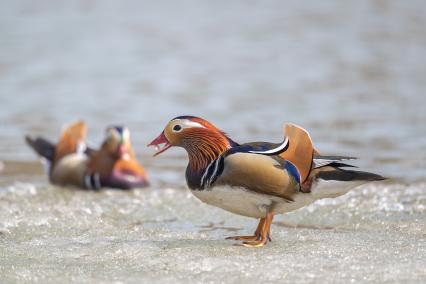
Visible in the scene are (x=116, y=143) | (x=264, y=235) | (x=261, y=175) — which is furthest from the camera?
(x=116, y=143)

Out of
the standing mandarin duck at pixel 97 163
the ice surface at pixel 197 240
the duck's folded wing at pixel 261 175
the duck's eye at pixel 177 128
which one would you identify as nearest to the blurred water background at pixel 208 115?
the ice surface at pixel 197 240

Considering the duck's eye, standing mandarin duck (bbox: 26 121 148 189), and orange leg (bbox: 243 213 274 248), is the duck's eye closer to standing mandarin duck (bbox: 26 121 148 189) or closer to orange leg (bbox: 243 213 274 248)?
orange leg (bbox: 243 213 274 248)

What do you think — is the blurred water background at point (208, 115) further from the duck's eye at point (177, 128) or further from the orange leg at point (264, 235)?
the duck's eye at point (177, 128)

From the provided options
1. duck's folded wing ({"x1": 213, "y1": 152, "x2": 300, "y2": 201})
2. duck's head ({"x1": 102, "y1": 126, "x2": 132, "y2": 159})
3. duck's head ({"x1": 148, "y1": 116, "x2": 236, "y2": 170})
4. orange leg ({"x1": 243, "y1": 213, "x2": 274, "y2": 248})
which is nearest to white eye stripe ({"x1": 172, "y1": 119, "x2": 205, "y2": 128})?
duck's head ({"x1": 148, "y1": 116, "x2": 236, "y2": 170})

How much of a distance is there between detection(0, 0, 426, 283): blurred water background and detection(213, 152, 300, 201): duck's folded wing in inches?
12.4

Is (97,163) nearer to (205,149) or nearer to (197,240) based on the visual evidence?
(197,240)

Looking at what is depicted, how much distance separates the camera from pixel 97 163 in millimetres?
7617

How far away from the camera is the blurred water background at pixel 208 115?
13.8ft

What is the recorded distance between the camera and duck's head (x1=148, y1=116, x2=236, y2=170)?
4516mm

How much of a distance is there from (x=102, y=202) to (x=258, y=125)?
451cm

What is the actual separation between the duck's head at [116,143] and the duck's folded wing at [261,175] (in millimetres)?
3333

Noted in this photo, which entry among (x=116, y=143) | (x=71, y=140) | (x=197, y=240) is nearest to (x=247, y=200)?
(x=197, y=240)

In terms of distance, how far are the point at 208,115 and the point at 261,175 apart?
7.40 metres

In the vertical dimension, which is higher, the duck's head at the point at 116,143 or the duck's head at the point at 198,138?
the duck's head at the point at 198,138
